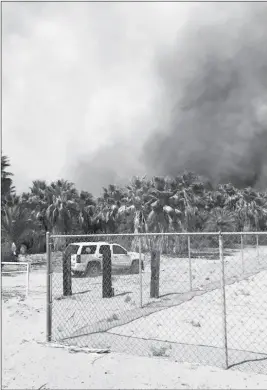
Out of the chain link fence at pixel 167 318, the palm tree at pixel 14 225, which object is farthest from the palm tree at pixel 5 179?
the chain link fence at pixel 167 318

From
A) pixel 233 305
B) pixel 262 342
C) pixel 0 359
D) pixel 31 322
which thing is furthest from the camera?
pixel 233 305

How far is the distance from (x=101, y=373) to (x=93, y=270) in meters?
12.3

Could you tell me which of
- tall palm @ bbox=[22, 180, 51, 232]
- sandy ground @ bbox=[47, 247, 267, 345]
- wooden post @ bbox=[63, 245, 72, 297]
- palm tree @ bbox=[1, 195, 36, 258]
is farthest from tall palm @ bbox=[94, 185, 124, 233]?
wooden post @ bbox=[63, 245, 72, 297]

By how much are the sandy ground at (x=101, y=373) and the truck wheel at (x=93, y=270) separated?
1063cm

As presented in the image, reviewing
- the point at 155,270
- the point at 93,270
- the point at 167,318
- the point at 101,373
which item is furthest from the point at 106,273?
the point at 101,373

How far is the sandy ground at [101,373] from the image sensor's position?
5219 mm

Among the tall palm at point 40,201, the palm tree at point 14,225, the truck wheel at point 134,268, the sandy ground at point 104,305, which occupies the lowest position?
the sandy ground at point 104,305

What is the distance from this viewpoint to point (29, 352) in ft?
21.7

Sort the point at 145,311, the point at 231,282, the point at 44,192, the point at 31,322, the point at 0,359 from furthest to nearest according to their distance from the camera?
the point at 44,192 < the point at 231,282 < the point at 145,311 < the point at 31,322 < the point at 0,359

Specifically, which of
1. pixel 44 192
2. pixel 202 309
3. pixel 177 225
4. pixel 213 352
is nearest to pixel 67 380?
pixel 213 352

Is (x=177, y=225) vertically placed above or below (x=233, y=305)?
above

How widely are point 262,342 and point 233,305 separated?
347cm

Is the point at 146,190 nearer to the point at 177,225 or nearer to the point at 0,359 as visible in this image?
the point at 177,225

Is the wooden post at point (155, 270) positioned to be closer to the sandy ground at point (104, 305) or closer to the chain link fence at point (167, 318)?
the chain link fence at point (167, 318)
